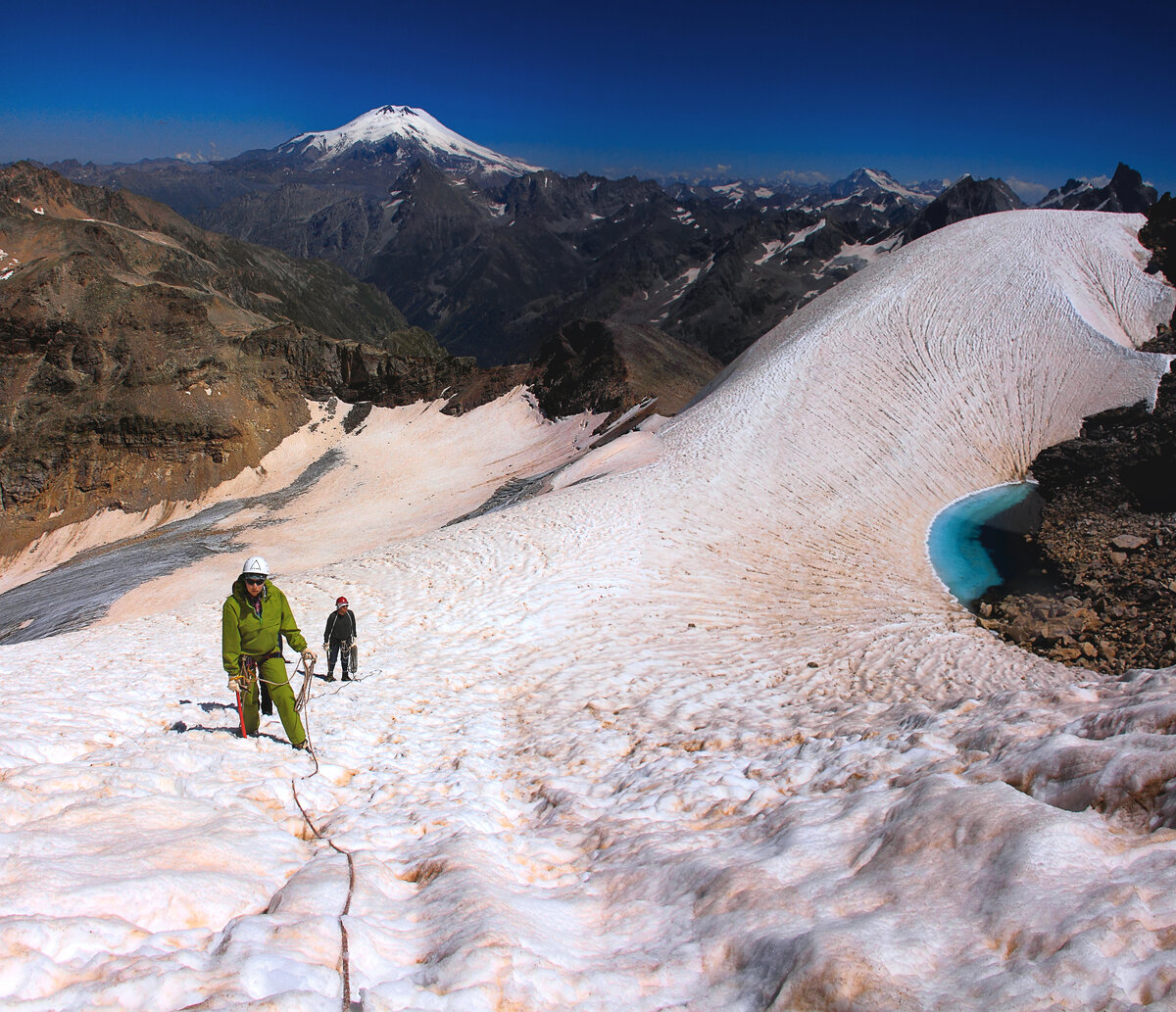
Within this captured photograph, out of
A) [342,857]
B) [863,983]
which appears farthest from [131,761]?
[863,983]

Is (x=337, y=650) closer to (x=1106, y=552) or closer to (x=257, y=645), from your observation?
(x=257, y=645)

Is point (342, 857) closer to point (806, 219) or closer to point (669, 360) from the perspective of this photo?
point (669, 360)

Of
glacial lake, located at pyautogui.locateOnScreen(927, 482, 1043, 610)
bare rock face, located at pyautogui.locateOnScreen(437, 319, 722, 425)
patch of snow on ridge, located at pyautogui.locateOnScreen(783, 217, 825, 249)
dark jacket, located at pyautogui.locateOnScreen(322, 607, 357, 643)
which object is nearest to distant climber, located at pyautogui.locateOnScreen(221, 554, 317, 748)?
dark jacket, located at pyautogui.locateOnScreen(322, 607, 357, 643)

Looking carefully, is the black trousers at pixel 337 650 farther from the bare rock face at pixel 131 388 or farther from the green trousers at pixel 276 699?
the bare rock face at pixel 131 388

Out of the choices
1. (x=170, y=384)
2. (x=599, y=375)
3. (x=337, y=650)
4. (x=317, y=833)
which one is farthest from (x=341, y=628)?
(x=170, y=384)

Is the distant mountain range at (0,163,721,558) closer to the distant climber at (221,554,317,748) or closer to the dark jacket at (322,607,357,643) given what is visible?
the dark jacket at (322,607,357,643)

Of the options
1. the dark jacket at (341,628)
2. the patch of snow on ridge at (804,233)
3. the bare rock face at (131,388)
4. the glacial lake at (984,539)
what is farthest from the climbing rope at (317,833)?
the patch of snow on ridge at (804,233)

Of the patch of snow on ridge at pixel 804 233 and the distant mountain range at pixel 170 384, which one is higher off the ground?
the patch of snow on ridge at pixel 804 233

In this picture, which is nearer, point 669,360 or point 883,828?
point 883,828
